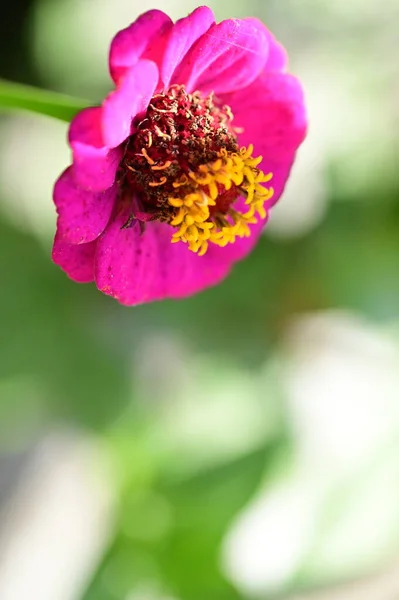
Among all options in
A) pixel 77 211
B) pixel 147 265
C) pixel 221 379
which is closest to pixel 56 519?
pixel 221 379

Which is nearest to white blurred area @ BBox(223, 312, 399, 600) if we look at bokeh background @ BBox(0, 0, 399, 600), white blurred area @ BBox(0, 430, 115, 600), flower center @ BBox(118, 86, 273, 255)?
bokeh background @ BBox(0, 0, 399, 600)

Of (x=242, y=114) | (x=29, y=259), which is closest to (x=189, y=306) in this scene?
(x=29, y=259)

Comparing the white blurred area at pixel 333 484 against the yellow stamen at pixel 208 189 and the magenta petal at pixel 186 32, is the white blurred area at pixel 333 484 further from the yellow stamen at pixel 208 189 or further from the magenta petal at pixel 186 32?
the magenta petal at pixel 186 32

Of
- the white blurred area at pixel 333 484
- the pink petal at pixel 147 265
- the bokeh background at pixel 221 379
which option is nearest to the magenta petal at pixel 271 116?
the pink petal at pixel 147 265

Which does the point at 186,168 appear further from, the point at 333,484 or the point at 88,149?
the point at 333,484

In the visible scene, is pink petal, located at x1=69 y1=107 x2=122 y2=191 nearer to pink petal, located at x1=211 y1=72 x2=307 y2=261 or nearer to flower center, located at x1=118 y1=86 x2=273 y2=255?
flower center, located at x1=118 y1=86 x2=273 y2=255

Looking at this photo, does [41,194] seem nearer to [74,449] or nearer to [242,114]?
[74,449]
